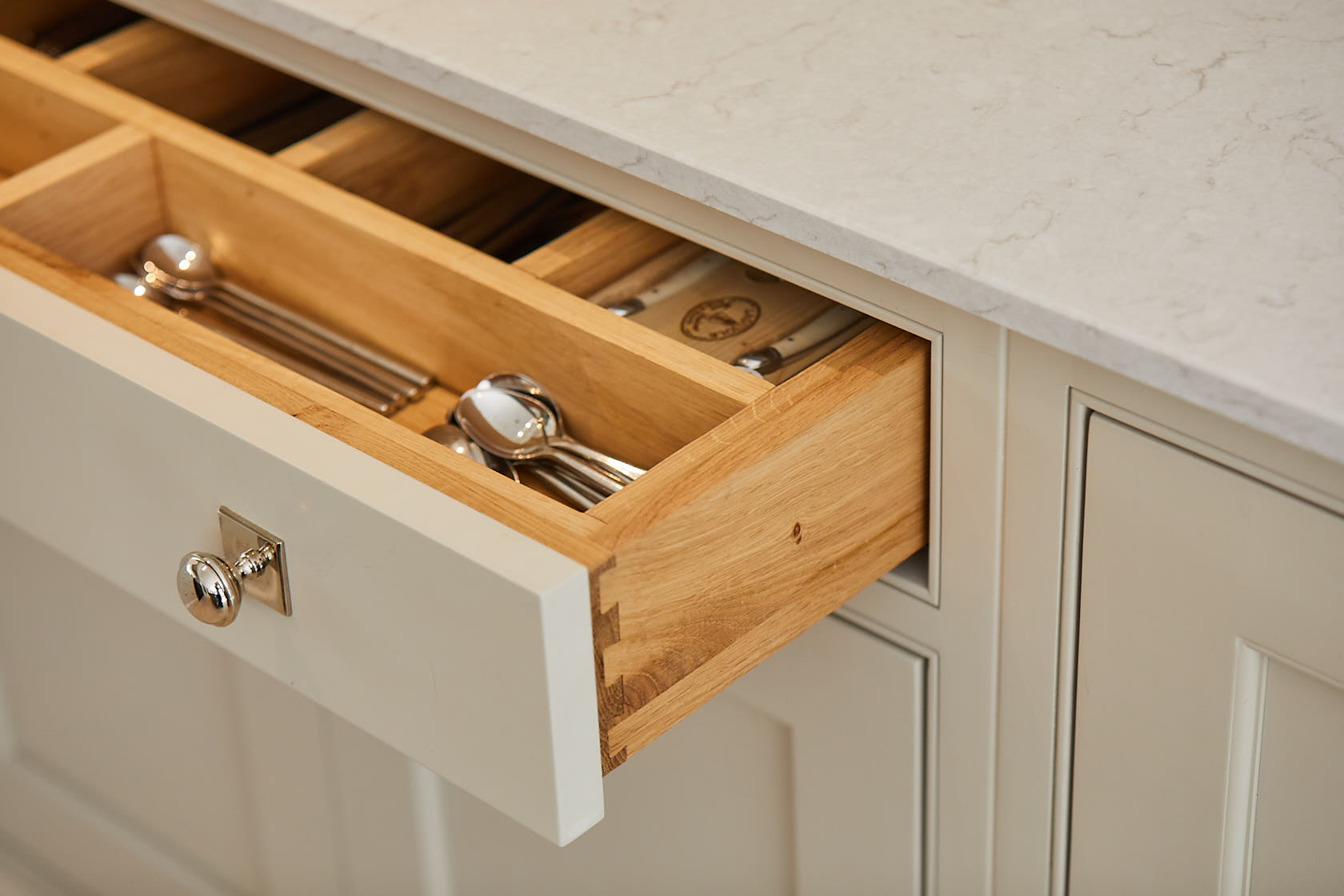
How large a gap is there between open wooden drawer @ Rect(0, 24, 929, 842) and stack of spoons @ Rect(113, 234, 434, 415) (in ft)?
0.04

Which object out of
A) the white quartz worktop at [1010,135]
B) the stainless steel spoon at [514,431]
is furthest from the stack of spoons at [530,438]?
the white quartz worktop at [1010,135]

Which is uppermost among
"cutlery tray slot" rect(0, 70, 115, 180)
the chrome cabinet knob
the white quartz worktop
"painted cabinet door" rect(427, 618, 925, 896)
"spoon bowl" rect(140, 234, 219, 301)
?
the white quartz worktop

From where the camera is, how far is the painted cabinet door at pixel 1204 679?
1.82ft

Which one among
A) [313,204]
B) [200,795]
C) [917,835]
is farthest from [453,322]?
[200,795]

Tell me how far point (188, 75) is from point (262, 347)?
267 mm

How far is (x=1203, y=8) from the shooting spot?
729 millimetres

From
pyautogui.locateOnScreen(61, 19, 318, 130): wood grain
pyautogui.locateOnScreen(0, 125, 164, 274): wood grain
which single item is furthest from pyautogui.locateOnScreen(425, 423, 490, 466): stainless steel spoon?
pyautogui.locateOnScreen(61, 19, 318, 130): wood grain

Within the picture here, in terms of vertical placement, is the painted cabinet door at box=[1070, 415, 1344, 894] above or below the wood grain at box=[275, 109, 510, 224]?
below

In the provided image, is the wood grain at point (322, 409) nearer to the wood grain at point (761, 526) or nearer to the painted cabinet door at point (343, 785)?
Answer: the wood grain at point (761, 526)

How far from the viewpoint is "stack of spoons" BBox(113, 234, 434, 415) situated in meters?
0.74

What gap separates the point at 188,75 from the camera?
37.8 inches

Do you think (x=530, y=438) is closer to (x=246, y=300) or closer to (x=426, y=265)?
(x=426, y=265)

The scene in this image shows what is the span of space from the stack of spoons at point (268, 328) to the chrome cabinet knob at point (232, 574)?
158 millimetres

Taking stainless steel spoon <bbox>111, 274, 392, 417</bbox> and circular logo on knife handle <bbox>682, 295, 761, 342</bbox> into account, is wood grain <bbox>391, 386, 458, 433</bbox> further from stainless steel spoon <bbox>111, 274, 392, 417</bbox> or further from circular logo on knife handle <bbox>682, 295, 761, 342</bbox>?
circular logo on knife handle <bbox>682, 295, 761, 342</bbox>
